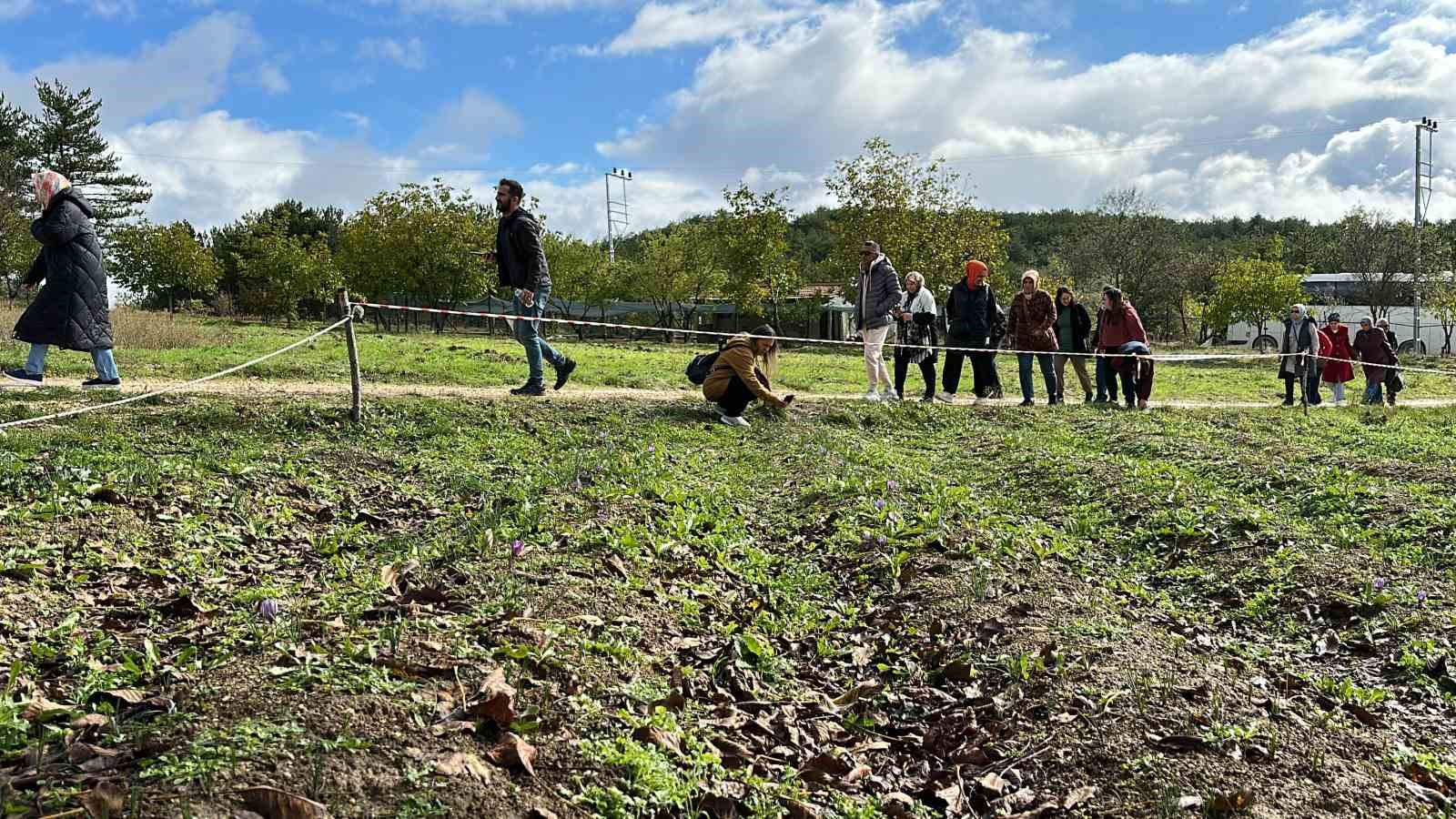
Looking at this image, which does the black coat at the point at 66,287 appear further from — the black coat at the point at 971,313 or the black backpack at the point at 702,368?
the black coat at the point at 971,313

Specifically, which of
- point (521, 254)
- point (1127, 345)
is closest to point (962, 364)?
point (1127, 345)

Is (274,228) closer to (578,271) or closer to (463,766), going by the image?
(578,271)

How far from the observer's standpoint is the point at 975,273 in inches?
515

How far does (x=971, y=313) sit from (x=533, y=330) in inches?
235

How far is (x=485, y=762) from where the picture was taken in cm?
325

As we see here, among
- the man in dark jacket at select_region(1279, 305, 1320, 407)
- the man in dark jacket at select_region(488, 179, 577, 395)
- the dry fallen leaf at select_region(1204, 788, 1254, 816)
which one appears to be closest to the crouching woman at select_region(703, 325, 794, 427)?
the man in dark jacket at select_region(488, 179, 577, 395)

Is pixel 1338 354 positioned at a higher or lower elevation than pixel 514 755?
higher

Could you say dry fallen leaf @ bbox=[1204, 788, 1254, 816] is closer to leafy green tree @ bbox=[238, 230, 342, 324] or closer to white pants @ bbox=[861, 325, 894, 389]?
white pants @ bbox=[861, 325, 894, 389]

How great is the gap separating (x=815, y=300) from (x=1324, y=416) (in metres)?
44.1

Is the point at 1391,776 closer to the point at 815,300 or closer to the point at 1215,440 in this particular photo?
the point at 1215,440

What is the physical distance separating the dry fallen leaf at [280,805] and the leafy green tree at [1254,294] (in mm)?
46286

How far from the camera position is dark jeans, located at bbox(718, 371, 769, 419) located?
414 inches

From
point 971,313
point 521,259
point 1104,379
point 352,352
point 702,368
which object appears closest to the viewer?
point 352,352

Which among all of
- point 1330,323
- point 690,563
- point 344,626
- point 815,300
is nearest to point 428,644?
point 344,626
